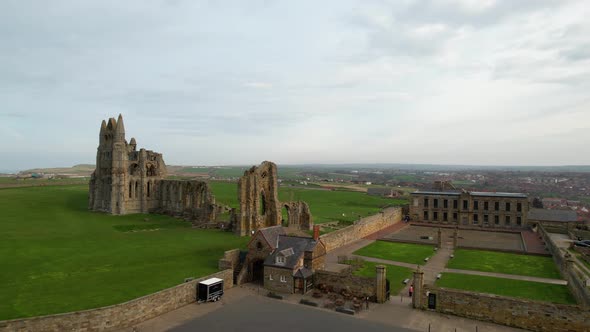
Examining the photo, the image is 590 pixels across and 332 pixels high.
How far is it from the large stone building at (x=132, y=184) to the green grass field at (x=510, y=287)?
4673 cm

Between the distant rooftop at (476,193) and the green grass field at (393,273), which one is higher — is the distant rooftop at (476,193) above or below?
above

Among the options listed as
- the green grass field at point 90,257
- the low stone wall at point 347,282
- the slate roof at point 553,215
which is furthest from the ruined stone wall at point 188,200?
the slate roof at point 553,215

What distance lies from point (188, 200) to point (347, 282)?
49378 millimetres

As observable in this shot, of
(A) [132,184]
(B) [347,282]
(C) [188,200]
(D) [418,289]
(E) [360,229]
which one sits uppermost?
(A) [132,184]

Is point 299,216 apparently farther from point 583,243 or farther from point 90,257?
point 583,243

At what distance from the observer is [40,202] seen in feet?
251

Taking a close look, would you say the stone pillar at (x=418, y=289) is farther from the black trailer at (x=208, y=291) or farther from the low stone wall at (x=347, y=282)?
the black trailer at (x=208, y=291)

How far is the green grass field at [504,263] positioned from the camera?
124 feet

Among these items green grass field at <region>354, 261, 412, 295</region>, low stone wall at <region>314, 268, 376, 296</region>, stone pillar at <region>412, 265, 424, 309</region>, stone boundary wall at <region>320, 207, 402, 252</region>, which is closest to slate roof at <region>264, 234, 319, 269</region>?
low stone wall at <region>314, 268, 376, 296</region>

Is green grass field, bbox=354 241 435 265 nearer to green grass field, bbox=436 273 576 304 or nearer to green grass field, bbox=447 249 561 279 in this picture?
green grass field, bbox=447 249 561 279

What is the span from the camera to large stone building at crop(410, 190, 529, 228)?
71375mm

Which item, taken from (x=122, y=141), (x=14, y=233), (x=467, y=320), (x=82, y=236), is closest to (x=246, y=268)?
(x=467, y=320)

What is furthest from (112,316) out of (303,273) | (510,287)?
(510,287)

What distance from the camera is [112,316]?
2281cm
